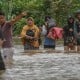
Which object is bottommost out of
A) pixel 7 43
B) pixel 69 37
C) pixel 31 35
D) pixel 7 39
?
pixel 69 37

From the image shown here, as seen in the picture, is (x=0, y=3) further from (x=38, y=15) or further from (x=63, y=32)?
(x=63, y=32)

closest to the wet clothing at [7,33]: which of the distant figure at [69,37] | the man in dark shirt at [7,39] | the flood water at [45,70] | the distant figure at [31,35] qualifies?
the man in dark shirt at [7,39]

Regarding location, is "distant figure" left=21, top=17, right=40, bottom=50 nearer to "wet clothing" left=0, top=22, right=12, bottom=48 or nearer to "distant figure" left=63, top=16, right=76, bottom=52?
"distant figure" left=63, top=16, right=76, bottom=52

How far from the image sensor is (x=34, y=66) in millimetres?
14344

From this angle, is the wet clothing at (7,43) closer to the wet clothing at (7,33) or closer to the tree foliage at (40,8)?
the wet clothing at (7,33)

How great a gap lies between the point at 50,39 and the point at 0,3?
13.5m

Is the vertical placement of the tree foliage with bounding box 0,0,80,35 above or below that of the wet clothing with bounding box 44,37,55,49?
above

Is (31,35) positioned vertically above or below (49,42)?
above

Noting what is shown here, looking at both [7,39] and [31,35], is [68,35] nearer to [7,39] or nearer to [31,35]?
[31,35]

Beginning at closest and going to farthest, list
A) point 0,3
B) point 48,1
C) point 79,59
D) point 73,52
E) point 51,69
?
point 51,69 < point 79,59 < point 73,52 < point 48,1 < point 0,3

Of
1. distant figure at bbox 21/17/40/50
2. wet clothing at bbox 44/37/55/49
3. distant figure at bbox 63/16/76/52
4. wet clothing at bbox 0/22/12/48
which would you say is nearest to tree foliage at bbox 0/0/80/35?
wet clothing at bbox 44/37/55/49

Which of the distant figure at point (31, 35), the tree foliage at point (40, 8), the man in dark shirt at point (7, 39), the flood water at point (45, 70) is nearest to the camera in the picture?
the flood water at point (45, 70)

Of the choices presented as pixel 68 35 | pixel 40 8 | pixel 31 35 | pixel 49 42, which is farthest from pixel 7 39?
pixel 40 8

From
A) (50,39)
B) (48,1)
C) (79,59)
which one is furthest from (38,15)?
(79,59)
